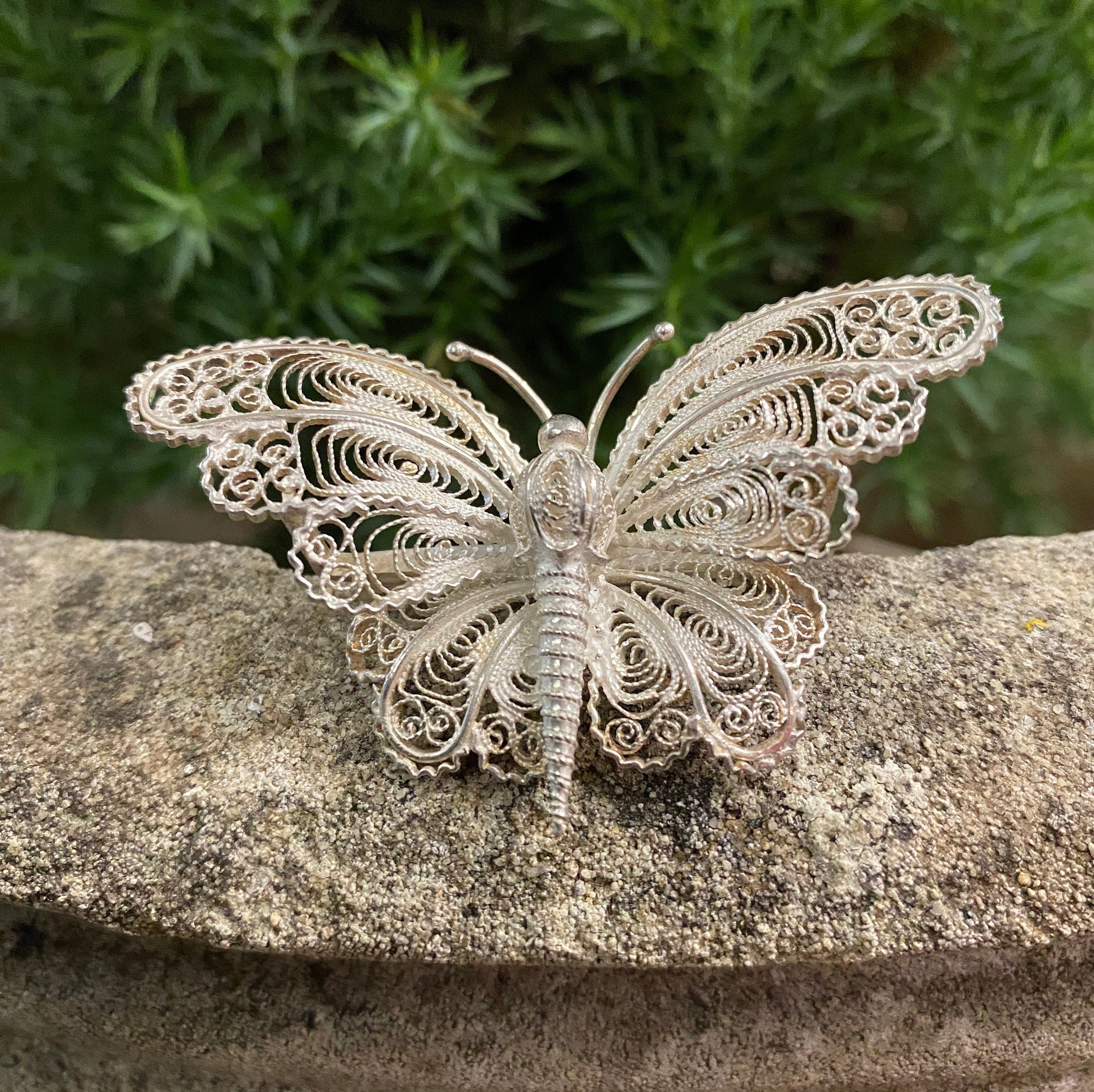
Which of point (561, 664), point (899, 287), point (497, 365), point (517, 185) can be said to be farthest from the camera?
point (517, 185)

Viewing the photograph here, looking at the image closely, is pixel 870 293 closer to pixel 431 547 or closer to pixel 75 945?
pixel 431 547

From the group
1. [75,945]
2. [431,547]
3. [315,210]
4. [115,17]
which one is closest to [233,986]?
[75,945]

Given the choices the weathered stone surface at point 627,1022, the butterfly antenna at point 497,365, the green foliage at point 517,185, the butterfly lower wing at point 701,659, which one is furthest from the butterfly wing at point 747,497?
the green foliage at point 517,185

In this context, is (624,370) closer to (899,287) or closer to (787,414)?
(787,414)

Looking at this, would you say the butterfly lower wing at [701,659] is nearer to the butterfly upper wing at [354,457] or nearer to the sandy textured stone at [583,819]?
the sandy textured stone at [583,819]

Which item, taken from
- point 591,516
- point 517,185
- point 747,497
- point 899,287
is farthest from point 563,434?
point 517,185

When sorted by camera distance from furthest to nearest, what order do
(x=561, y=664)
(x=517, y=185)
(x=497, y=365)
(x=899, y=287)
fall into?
(x=517, y=185) → (x=497, y=365) → (x=899, y=287) → (x=561, y=664)
